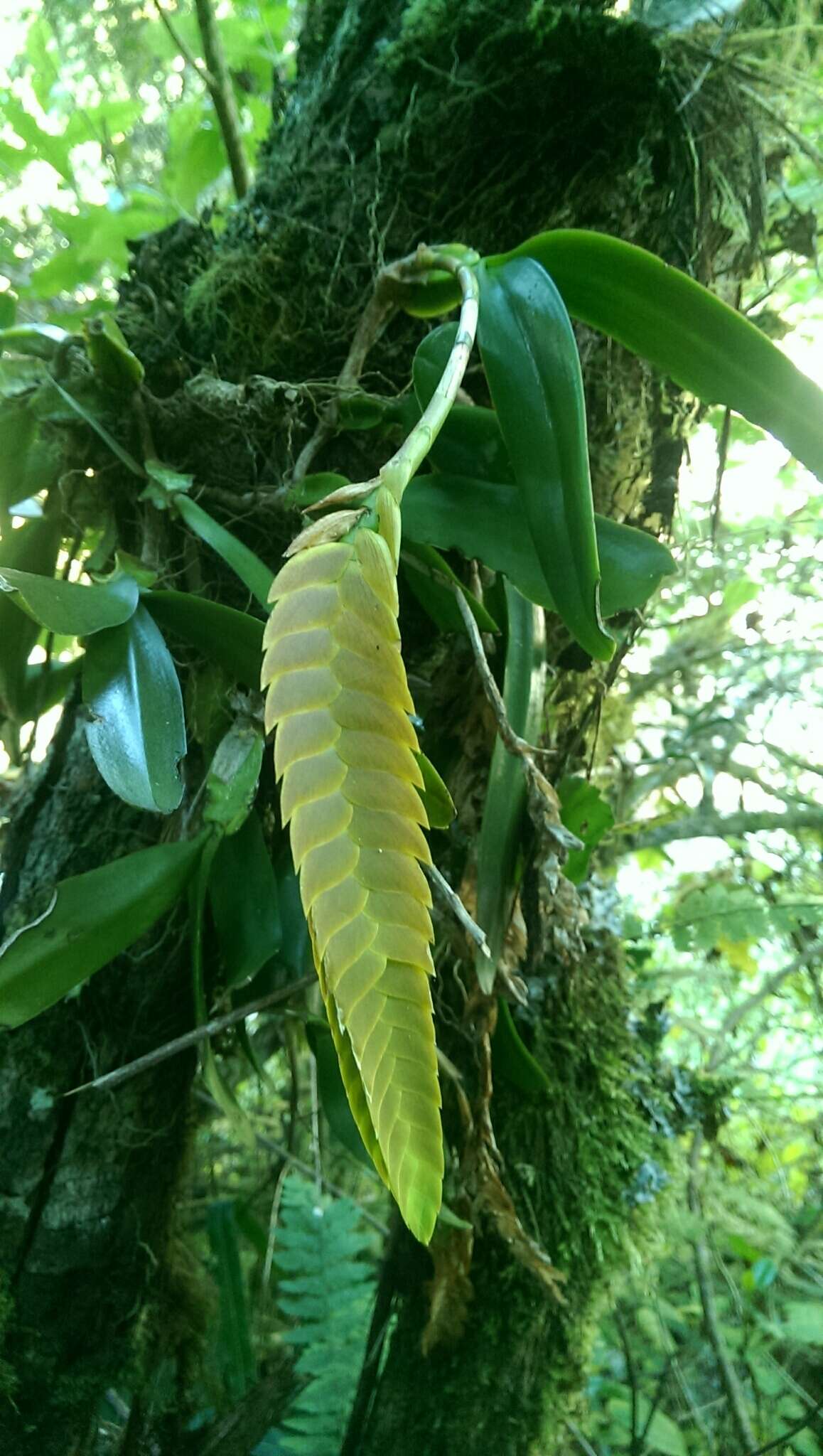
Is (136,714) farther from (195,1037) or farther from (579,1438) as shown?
(579,1438)

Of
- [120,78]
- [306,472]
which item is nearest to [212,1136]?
[306,472]

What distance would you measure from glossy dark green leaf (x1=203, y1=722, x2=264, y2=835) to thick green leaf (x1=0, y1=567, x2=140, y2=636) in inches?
4.1

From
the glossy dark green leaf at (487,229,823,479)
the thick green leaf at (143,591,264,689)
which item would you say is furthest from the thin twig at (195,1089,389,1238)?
the glossy dark green leaf at (487,229,823,479)

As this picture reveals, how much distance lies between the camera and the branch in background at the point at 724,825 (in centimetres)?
122

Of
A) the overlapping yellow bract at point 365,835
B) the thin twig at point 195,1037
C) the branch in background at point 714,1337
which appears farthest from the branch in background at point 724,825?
the overlapping yellow bract at point 365,835

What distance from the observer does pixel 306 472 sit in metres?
0.67

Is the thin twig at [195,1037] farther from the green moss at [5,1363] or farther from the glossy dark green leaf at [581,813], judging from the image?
the glossy dark green leaf at [581,813]

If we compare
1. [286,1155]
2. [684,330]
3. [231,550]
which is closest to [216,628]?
[231,550]

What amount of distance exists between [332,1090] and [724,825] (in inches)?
30.4

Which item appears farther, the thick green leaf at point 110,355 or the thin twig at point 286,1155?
the thin twig at point 286,1155

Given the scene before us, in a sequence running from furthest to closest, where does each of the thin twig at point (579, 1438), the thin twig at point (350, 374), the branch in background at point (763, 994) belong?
the branch in background at point (763, 994) < the thin twig at point (579, 1438) < the thin twig at point (350, 374)

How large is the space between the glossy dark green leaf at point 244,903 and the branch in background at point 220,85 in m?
0.63

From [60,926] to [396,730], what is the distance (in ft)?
1.07

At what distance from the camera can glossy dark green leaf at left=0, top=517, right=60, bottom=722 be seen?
0.64 meters
